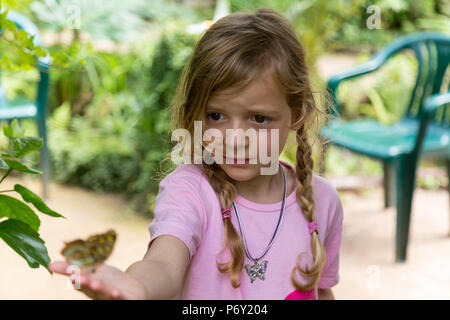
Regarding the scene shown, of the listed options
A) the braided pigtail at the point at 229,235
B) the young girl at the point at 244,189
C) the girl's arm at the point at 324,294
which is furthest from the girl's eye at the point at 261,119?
the girl's arm at the point at 324,294

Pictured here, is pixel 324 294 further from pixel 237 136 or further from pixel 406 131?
pixel 406 131

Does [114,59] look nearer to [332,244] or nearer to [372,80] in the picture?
[372,80]

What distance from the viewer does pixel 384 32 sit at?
6750 mm

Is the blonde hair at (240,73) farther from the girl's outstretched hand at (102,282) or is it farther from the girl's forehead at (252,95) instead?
the girl's outstretched hand at (102,282)

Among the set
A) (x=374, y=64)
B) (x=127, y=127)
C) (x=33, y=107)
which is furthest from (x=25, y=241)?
(x=127, y=127)

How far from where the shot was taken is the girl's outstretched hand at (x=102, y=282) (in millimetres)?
647

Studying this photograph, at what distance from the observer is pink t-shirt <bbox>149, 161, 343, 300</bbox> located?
1176 mm

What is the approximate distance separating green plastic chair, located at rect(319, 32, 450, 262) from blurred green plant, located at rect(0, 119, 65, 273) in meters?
1.88

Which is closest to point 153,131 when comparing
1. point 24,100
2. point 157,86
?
point 157,86

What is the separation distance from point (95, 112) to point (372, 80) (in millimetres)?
2632

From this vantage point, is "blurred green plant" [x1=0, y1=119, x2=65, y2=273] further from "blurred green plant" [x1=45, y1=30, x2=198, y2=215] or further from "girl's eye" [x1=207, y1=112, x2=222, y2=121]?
"blurred green plant" [x1=45, y1=30, x2=198, y2=215]

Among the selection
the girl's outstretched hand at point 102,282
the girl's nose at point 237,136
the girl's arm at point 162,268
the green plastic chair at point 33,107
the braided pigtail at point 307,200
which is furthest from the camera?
the green plastic chair at point 33,107

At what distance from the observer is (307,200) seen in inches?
51.7

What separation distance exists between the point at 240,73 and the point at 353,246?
2.37 m
